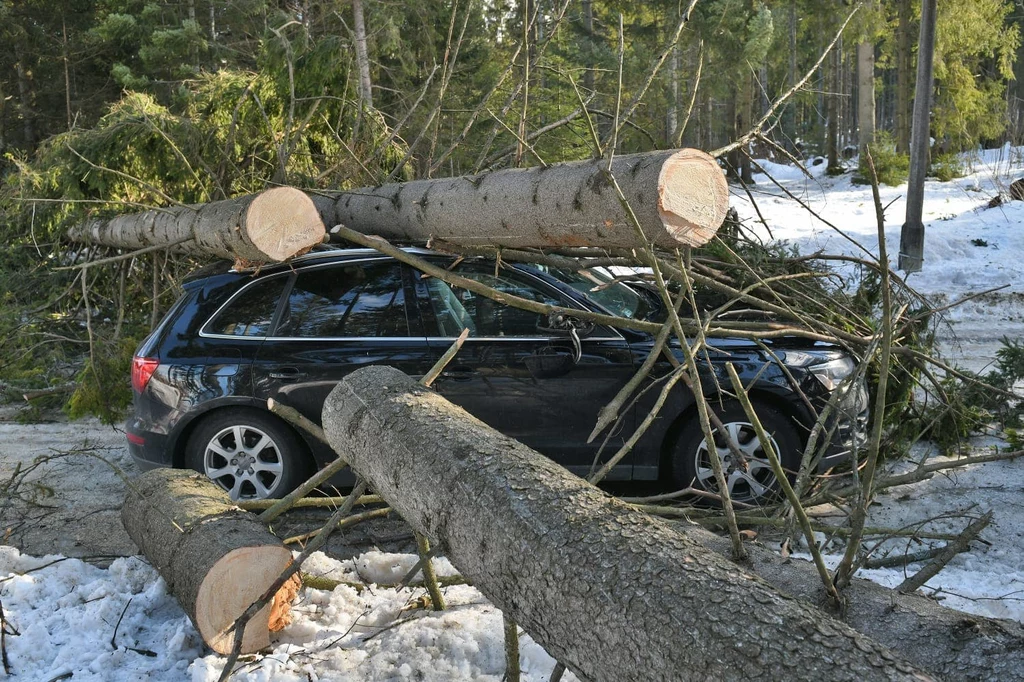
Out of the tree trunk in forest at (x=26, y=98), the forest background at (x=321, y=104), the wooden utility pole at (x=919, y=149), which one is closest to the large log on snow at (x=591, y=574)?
the forest background at (x=321, y=104)

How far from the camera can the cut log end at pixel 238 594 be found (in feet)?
11.9

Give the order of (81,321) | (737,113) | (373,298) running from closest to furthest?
1. (373,298)
2. (81,321)
3. (737,113)

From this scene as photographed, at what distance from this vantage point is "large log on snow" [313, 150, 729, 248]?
3.89 m

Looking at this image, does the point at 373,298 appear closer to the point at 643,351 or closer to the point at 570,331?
the point at 570,331

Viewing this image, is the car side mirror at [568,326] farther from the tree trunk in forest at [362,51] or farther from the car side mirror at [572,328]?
the tree trunk in forest at [362,51]

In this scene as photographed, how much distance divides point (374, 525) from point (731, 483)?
2170 mm

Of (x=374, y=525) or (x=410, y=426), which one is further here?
(x=374, y=525)

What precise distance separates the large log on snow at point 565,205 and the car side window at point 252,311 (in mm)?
820

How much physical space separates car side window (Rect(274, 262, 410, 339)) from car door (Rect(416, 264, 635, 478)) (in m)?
0.37

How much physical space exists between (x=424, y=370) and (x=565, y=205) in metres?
1.52

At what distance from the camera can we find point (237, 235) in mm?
5355

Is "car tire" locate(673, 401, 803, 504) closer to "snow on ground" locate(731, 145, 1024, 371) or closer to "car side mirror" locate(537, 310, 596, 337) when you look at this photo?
"car side mirror" locate(537, 310, 596, 337)

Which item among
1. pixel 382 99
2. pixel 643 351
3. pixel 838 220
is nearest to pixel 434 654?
pixel 643 351

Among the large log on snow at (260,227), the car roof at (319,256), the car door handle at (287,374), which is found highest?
the large log on snow at (260,227)
